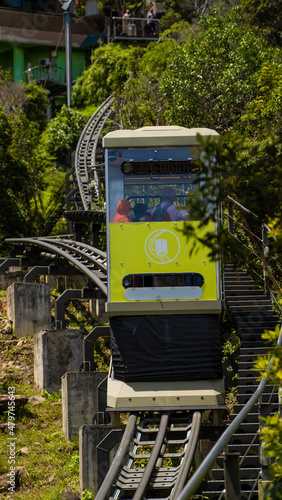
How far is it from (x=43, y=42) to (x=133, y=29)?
7168 millimetres

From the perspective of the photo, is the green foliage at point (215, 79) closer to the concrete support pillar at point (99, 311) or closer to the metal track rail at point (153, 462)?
the concrete support pillar at point (99, 311)

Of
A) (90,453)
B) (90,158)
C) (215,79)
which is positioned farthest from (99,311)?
(90,158)

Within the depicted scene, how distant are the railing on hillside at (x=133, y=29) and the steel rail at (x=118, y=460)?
3754cm

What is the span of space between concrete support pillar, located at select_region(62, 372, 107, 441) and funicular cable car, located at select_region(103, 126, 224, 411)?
2370mm

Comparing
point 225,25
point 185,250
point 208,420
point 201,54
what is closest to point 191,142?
point 185,250

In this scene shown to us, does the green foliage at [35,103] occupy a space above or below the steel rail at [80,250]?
above

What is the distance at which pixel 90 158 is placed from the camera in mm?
32281

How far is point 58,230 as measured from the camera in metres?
33.1

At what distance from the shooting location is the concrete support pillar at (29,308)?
695 inches

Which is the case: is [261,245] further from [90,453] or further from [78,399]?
[90,453]

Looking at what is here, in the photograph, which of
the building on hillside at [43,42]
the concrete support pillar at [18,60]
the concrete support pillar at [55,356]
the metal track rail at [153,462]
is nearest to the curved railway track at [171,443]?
the metal track rail at [153,462]

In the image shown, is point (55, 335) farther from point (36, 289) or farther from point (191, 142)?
point (191, 142)

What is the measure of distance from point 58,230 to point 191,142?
21.8 meters

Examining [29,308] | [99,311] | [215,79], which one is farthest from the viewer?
[215,79]
